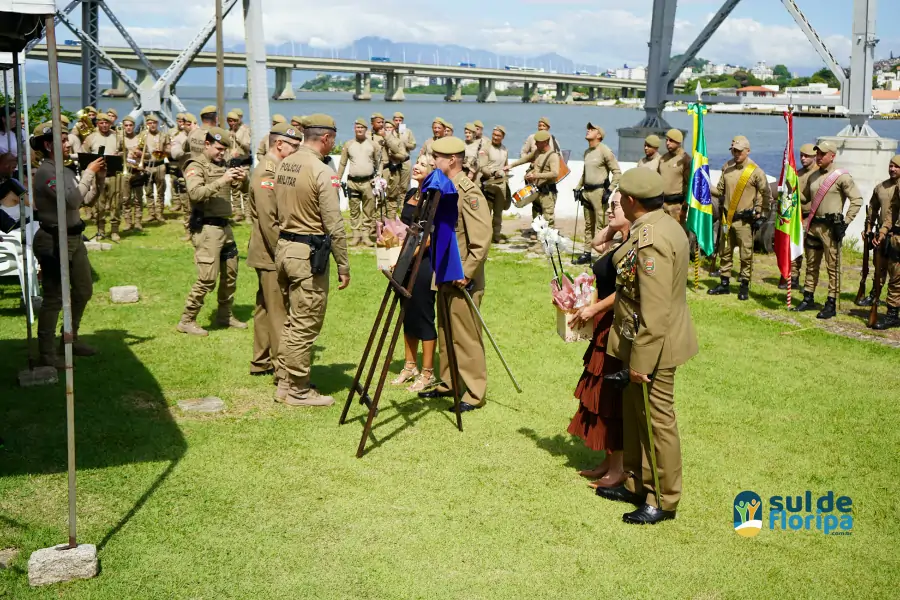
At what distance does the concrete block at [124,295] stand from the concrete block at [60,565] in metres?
6.30

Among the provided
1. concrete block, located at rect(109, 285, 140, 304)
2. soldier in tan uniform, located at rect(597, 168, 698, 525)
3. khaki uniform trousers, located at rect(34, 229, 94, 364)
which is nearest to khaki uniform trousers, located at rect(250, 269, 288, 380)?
khaki uniform trousers, located at rect(34, 229, 94, 364)

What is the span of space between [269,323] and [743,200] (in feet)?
22.2

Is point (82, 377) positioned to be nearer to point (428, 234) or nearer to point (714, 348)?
point (428, 234)

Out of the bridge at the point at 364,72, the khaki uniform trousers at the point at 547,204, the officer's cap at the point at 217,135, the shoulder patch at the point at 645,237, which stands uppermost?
the bridge at the point at 364,72

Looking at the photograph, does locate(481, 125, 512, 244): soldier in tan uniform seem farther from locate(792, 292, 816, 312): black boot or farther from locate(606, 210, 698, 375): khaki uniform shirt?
locate(606, 210, 698, 375): khaki uniform shirt

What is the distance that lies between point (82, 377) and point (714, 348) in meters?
6.22

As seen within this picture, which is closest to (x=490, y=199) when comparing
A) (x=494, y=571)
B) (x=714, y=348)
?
(x=714, y=348)

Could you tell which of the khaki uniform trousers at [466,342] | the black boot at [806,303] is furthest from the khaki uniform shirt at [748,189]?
the khaki uniform trousers at [466,342]

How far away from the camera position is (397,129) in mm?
16219

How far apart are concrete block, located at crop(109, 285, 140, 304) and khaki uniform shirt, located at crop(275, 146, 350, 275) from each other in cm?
436

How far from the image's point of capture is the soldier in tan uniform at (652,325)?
458 centimetres

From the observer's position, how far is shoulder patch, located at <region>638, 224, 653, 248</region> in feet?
15.0

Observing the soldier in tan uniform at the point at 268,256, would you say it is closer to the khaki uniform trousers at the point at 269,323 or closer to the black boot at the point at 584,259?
the khaki uniform trousers at the point at 269,323

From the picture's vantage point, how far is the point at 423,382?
292 inches
